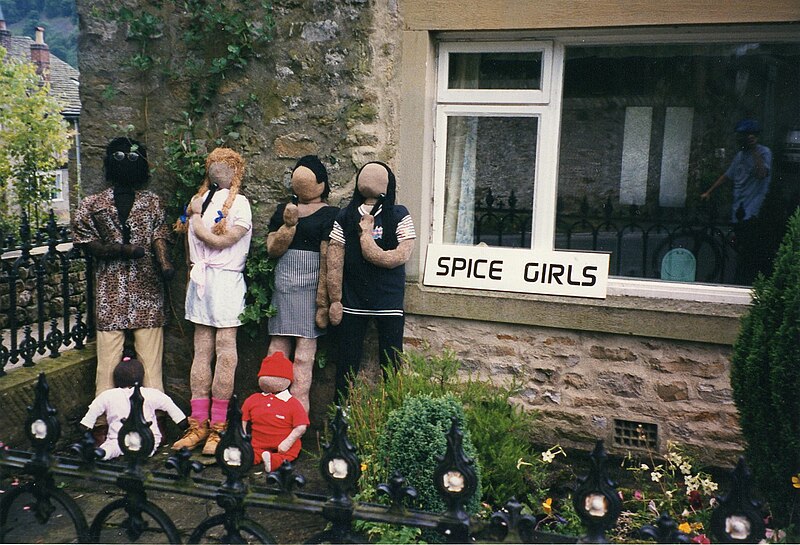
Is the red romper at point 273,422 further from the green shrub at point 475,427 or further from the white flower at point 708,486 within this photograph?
the white flower at point 708,486

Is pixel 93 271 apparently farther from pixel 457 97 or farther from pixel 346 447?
pixel 346 447

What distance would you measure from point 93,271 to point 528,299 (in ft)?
10.7

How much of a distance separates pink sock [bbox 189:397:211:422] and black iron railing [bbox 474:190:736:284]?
2311 millimetres

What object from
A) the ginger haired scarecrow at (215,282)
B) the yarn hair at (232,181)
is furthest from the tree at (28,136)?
the ginger haired scarecrow at (215,282)

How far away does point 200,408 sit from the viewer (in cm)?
566

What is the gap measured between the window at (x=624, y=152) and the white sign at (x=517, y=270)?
0.11m

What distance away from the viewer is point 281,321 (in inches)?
216

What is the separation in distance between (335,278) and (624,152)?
2196mm

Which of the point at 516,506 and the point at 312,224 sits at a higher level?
the point at 312,224

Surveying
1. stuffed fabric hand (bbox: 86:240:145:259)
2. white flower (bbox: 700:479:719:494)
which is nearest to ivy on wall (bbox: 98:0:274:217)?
stuffed fabric hand (bbox: 86:240:145:259)

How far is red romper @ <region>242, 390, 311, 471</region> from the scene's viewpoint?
205 inches

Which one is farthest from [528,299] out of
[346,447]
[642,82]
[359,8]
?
[346,447]

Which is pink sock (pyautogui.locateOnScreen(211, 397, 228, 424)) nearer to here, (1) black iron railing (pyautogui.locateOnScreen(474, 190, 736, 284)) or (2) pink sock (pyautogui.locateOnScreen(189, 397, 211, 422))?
(2) pink sock (pyautogui.locateOnScreen(189, 397, 211, 422))

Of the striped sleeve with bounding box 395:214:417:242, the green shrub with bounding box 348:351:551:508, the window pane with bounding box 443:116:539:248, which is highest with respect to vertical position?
the window pane with bounding box 443:116:539:248
